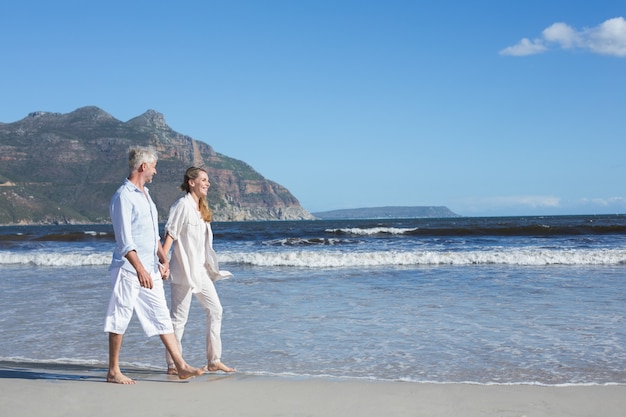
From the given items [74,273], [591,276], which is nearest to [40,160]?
[74,273]

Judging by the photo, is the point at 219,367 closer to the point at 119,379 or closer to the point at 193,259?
the point at 119,379

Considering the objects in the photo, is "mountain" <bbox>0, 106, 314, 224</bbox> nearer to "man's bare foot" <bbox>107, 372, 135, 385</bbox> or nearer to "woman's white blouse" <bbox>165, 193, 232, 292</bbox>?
"woman's white blouse" <bbox>165, 193, 232, 292</bbox>

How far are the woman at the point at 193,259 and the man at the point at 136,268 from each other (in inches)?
14.6

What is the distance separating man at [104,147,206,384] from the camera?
4.59 m

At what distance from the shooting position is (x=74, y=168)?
5103 inches

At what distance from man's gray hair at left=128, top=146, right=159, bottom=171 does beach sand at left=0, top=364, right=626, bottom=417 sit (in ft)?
5.74

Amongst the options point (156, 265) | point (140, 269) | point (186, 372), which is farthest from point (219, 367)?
point (140, 269)

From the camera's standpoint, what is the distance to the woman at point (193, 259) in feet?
17.3

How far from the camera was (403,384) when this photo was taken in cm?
470

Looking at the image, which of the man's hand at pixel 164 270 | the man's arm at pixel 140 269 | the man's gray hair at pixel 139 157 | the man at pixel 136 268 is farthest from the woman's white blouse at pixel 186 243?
the man's arm at pixel 140 269

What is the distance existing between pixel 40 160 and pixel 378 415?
14176 centimetres

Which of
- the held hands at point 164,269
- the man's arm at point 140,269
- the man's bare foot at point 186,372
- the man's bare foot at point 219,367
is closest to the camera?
the man's arm at point 140,269

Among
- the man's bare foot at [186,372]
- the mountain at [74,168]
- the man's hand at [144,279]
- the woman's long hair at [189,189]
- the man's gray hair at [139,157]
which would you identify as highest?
the mountain at [74,168]

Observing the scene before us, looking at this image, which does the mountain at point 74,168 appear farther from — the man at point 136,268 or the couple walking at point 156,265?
the man at point 136,268
